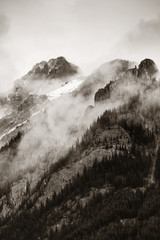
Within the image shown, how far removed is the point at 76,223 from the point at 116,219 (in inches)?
790

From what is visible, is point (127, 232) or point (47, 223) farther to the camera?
point (47, 223)

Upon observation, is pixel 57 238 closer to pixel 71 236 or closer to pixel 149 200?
pixel 71 236

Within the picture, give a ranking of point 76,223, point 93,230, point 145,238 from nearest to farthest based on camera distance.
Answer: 1. point 145,238
2. point 93,230
3. point 76,223

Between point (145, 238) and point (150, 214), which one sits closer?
point (145, 238)

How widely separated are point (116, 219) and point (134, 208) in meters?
10.4

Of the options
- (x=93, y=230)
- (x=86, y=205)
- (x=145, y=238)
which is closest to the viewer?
(x=145, y=238)

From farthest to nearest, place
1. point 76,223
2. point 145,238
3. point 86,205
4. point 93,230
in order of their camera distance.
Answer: point 86,205 < point 76,223 < point 93,230 < point 145,238

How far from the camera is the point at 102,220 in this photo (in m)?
170

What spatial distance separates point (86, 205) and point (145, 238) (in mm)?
46395

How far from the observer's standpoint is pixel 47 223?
630ft

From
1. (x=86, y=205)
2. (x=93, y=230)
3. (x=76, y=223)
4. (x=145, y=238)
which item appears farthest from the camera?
(x=86, y=205)

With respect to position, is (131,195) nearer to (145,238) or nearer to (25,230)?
(145,238)

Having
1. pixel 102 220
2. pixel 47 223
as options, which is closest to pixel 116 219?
pixel 102 220

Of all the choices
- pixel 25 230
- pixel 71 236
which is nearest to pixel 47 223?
pixel 25 230
